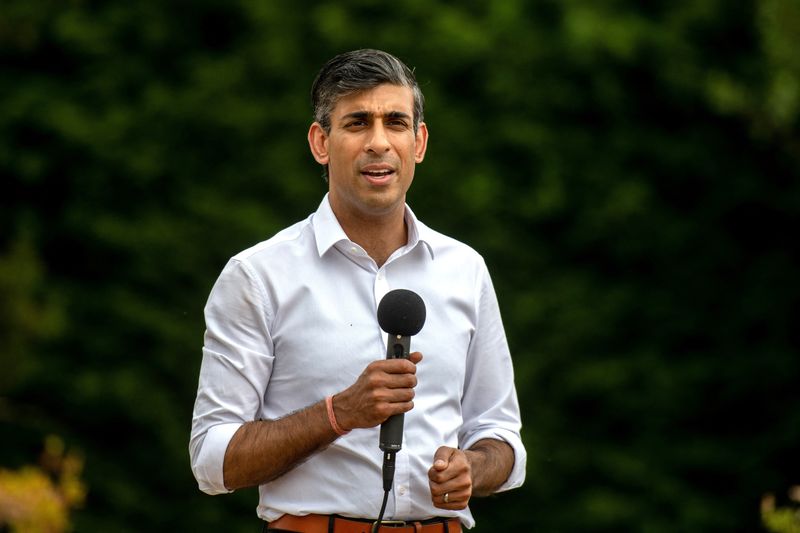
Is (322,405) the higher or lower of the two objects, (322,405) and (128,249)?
the lower

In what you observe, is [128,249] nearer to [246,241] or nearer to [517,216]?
[246,241]

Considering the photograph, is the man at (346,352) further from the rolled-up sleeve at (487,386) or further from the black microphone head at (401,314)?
the black microphone head at (401,314)

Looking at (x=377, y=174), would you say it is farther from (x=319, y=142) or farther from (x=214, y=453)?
(x=214, y=453)

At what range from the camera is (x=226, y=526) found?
7.86 m

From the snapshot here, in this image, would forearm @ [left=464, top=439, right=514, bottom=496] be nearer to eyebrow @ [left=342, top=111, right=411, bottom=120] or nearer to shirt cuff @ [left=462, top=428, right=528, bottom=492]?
shirt cuff @ [left=462, top=428, right=528, bottom=492]

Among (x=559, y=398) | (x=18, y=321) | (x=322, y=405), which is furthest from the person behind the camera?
(x=559, y=398)

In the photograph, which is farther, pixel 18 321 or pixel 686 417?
pixel 686 417

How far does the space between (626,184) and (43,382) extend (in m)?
3.40

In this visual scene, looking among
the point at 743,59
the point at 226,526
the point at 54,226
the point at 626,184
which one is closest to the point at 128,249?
the point at 54,226

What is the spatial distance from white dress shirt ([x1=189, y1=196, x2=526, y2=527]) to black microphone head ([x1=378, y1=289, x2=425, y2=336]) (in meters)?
0.31

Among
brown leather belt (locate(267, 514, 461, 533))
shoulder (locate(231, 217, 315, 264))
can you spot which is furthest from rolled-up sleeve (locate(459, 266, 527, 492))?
shoulder (locate(231, 217, 315, 264))

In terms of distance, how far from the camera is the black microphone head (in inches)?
113

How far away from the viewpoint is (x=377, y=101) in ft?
10.7

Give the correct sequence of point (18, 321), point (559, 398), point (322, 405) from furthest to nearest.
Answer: point (559, 398) < point (18, 321) < point (322, 405)
